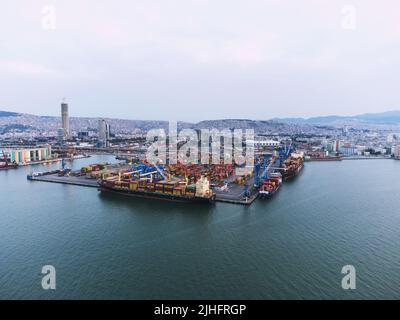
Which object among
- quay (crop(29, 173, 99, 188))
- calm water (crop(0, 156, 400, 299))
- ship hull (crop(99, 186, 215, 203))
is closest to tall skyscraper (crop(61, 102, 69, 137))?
quay (crop(29, 173, 99, 188))

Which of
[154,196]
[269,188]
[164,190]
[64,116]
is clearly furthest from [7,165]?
[64,116]

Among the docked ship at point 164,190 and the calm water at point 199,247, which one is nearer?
the calm water at point 199,247

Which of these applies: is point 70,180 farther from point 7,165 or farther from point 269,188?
point 269,188

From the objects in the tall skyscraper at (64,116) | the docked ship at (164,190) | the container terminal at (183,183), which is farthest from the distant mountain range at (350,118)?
the docked ship at (164,190)

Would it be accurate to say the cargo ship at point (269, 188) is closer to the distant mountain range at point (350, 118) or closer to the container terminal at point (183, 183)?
the container terminal at point (183, 183)

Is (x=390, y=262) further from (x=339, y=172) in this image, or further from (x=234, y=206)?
(x=339, y=172)

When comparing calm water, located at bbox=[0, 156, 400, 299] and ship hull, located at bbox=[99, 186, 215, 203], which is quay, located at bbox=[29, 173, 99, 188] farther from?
calm water, located at bbox=[0, 156, 400, 299]
